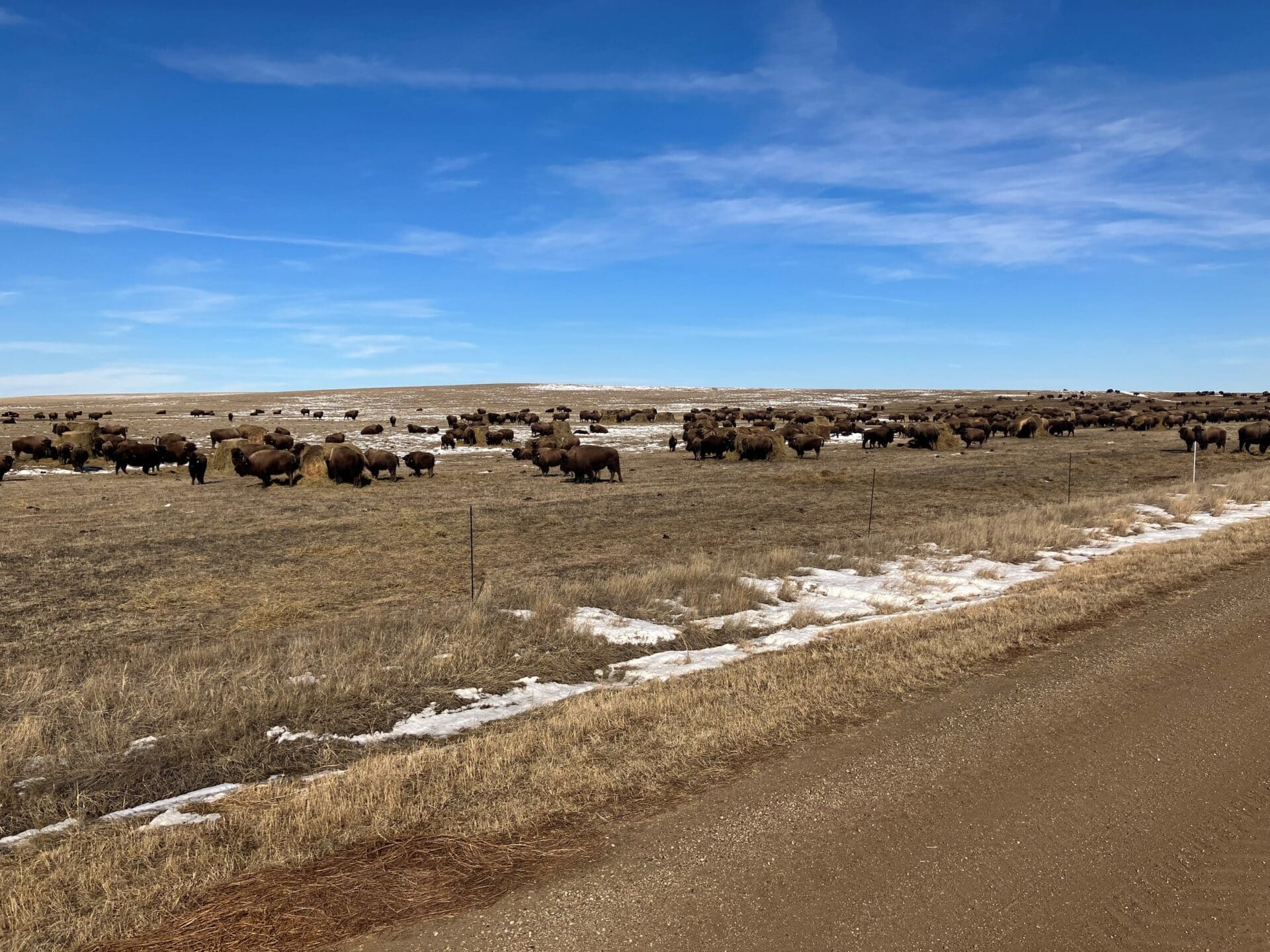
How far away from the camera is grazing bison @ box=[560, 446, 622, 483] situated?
3125 cm

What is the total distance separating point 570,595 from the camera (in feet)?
39.7

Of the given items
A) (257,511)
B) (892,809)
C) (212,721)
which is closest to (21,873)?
(212,721)

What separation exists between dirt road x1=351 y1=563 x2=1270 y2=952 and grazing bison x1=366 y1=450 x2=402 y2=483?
92.9 ft

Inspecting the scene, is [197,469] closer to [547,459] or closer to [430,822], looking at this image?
[547,459]

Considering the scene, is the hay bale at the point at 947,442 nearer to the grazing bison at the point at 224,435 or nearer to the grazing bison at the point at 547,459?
the grazing bison at the point at 547,459

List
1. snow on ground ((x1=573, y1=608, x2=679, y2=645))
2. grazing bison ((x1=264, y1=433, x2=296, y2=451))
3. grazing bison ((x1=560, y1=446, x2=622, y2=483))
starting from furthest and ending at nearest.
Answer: grazing bison ((x1=264, y1=433, x2=296, y2=451)) → grazing bison ((x1=560, y1=446, x2=622, y2=483)) → snow on ground ((x1=573, y1=608, x2=679, y2=645))

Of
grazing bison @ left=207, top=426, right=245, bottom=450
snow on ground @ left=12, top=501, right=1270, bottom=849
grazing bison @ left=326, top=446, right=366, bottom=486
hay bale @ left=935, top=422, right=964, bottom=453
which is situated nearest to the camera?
snow on ground @ left=12, top=501, right=1270, bottom=849

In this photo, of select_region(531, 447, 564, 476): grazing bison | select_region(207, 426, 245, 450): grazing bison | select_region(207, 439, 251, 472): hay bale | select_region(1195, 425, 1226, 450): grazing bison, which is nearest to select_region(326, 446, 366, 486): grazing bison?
select_region(207, 439, 251, 472): hay bale

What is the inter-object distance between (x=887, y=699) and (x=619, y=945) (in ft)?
13.8

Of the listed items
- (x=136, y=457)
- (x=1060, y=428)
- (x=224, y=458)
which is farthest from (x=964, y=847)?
(x=1060, y=428)

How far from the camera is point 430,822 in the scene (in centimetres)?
518

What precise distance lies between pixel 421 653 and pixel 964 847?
6.35 m

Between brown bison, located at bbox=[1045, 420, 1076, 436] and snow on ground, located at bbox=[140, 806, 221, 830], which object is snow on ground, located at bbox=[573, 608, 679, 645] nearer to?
snow on ground, located at bbox=[140, 806, 221, 830]

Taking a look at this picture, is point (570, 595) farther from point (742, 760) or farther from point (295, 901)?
point (295, 901)
